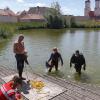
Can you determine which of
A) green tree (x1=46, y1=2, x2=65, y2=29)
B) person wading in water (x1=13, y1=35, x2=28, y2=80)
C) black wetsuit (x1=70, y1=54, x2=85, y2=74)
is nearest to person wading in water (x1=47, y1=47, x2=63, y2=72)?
black wetsuit (x1=70, y1=54, x2=85, y2=74)

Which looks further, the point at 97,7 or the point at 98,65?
the point at 97,7

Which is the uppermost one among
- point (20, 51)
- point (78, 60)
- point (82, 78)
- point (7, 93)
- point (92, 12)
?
point (92, 12)

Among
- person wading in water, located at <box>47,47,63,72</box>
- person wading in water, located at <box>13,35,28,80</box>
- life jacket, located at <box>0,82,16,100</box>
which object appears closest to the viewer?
life jacket, located at <box>0,82,16,100</box>

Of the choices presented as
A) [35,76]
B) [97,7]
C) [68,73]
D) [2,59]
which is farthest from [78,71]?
[97,7]

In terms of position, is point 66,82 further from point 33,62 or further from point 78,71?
point 33,62

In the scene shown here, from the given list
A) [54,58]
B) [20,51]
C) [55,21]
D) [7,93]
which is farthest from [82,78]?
[55,21]

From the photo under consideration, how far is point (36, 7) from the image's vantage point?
10988cm

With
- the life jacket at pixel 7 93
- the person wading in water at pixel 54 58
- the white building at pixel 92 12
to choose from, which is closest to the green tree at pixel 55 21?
the white building at pixel 92 12

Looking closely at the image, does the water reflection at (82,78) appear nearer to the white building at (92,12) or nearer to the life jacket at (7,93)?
the life jacket at (7,93)

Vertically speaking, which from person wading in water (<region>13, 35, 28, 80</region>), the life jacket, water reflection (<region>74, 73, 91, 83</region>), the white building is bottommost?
water reflection (<region>74, 73, 91, 83</region>)

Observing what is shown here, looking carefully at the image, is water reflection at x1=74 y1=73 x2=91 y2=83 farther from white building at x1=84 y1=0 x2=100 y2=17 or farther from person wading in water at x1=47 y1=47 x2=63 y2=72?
white building at x1=84 y1=0 x2=100 y2=17

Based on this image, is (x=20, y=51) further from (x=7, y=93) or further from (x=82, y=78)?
(x=7, y=93)

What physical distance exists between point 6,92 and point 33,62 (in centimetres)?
1145

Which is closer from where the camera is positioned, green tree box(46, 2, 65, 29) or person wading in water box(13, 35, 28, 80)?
person wading in water box(13, 35, 28, 80)
